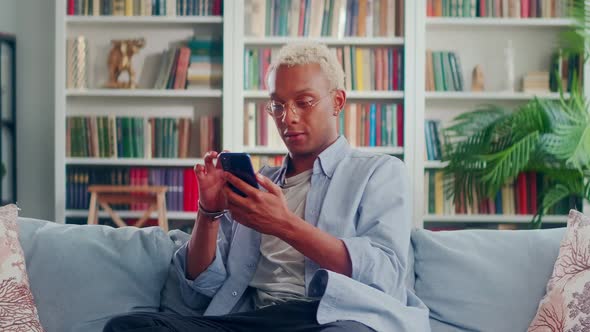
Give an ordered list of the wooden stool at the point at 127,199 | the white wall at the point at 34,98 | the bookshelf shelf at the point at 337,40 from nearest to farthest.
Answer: the wooden stool at the point at 127,199, the bookshelf shelf at the point at 337,40, the white wall at the point at 34,98

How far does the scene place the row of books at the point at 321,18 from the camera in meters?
4.42

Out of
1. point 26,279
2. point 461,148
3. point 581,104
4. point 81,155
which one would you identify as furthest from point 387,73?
point 26,279

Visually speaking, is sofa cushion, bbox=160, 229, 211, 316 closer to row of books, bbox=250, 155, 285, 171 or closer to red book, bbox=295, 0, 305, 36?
row of books, bbox=250, 155, 285, 171

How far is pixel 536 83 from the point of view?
14.5ft

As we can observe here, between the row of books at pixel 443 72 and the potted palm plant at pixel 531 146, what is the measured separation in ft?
0.75

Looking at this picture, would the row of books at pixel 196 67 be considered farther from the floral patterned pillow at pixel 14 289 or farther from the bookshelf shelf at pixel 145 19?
the floral patterned pillow at pixel 14 289

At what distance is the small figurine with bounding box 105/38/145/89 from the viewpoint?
177 inches

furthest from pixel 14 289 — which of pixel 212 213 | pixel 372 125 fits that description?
pixel 372 125

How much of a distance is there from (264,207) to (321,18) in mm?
2951

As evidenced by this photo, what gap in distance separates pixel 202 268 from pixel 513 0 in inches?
126

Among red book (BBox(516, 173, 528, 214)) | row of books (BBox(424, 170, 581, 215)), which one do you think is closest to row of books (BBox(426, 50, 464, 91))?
row of books (BBox(424, 170, 581, 215))

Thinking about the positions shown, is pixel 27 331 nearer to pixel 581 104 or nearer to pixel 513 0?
pixel 581 104

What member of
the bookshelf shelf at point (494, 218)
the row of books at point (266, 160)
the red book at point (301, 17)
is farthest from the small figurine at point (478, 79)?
the row of books at point (266, 160)

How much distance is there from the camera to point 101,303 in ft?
6.27
